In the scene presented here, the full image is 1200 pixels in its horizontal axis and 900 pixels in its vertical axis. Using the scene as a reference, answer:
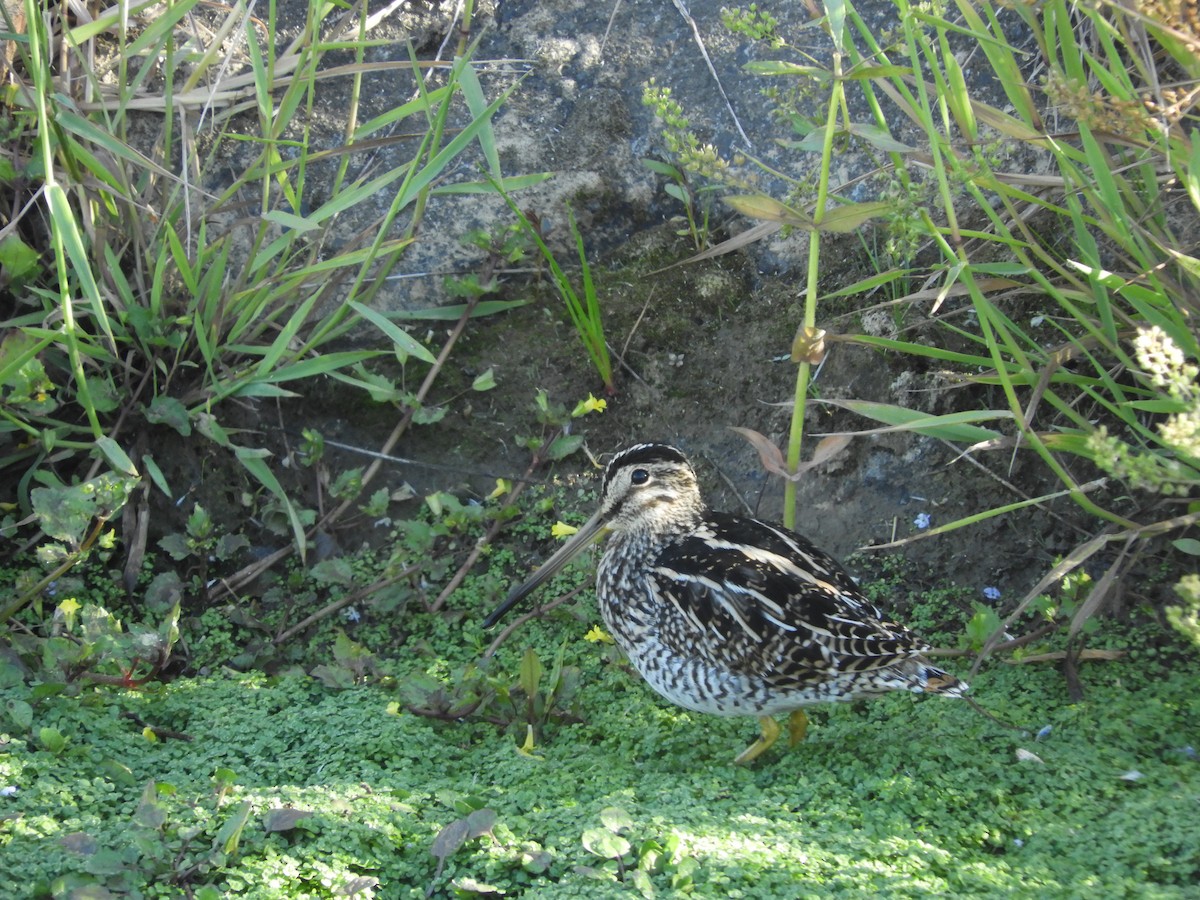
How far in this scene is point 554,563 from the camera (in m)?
4.05

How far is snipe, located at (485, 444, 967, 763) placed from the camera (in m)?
3.34

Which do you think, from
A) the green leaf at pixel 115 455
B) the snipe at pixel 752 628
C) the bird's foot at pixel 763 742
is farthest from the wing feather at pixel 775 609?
the green leaf at pixel 115 455

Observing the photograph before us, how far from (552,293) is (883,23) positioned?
5.25ft

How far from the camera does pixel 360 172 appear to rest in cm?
489

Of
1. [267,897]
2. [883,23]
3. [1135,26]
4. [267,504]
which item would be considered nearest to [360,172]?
[267,504]

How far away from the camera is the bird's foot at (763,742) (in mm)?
3406

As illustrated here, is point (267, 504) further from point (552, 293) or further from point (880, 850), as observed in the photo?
point (880, 850)

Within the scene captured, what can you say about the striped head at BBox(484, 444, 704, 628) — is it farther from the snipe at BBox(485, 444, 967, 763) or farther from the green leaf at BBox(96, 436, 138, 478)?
the green leaf at BBox(96, 436, 138, 478)

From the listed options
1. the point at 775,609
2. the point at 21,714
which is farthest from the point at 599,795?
the point at 21,714

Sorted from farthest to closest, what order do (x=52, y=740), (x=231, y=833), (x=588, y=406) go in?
1. (x=588, y=406)
2. (x=52, y=740)
3. (x=231, y=833)

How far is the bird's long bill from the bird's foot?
2.78 feet

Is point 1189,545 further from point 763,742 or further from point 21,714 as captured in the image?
point 21,714

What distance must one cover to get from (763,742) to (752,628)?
1.03 feet

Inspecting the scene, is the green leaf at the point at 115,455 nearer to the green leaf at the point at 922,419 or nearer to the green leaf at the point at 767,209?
the green leaf at the point at 767,209
